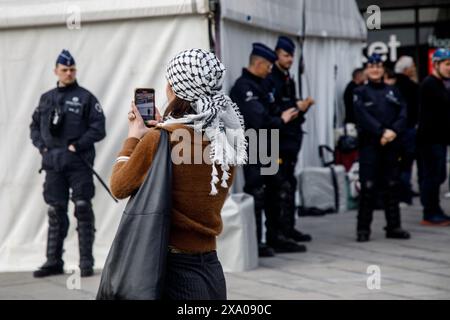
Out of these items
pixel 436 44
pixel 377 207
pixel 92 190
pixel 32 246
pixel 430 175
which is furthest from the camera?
pixel 436 44

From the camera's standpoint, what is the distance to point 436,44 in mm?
20969

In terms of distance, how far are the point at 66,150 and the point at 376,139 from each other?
3.36 meters

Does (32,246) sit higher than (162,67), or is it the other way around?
(162,67)

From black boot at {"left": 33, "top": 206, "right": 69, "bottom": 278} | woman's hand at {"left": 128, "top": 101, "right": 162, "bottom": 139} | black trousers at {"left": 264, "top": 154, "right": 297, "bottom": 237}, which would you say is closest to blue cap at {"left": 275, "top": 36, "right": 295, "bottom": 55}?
black trousers at {"left": 264, "top": 154, "right": 297, "bottom": 237}

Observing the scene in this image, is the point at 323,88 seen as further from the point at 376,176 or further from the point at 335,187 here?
the point at 376,176

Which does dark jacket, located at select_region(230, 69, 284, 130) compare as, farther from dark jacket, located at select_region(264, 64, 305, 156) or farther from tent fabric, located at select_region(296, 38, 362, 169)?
tent fabric, located at select_region(296, 38, 362, 169)

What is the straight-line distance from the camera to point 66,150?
29.9 ft

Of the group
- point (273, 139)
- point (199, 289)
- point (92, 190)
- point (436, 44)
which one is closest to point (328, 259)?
point (273, 139)

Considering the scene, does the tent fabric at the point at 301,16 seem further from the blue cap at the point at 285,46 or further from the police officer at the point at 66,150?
the police officer at the point at 66,150

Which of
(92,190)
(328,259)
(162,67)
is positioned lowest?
(328,259)

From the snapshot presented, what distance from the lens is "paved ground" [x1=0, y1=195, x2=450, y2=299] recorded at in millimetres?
8258

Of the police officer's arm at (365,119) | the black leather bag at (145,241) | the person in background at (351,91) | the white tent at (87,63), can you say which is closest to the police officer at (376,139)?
the police officer's arm at (365,119)

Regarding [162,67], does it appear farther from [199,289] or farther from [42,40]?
[199,289]

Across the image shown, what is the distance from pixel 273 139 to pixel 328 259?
4.14 ft
